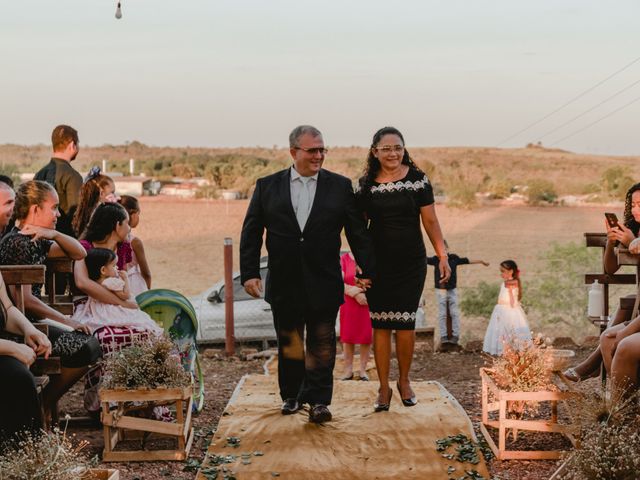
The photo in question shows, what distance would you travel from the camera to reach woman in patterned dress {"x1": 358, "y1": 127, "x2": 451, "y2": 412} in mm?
6684

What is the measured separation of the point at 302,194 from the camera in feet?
21.5

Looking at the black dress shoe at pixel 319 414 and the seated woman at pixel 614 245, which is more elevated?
the seated woman at pixel 614 245

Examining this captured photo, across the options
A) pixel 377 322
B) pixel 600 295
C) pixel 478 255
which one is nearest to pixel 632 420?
pixel 377 322

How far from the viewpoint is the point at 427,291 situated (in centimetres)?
2305

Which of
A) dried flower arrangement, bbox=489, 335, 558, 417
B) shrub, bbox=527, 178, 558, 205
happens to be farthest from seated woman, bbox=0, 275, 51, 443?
shrub, bbox=527, 178, 558, 205

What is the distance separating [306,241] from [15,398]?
7.50 feet

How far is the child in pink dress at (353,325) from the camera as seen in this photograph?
29.0 feet

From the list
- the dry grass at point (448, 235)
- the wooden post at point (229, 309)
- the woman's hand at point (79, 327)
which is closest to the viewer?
the woman's hand at point (79, 327)

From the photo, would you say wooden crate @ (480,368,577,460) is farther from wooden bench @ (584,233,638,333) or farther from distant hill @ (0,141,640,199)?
distant hill @ (0,141,640,199)

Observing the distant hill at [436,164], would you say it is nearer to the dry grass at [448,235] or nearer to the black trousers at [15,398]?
the dry grass at [448,235]

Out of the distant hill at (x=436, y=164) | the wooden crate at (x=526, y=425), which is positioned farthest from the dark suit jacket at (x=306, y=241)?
the distant hill at (x=436, y=164)

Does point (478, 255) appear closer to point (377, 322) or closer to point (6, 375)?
point (377, 322)

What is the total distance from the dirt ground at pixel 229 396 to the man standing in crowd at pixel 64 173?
1.61m

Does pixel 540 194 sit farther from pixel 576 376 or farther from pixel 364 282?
pixel 364 282
